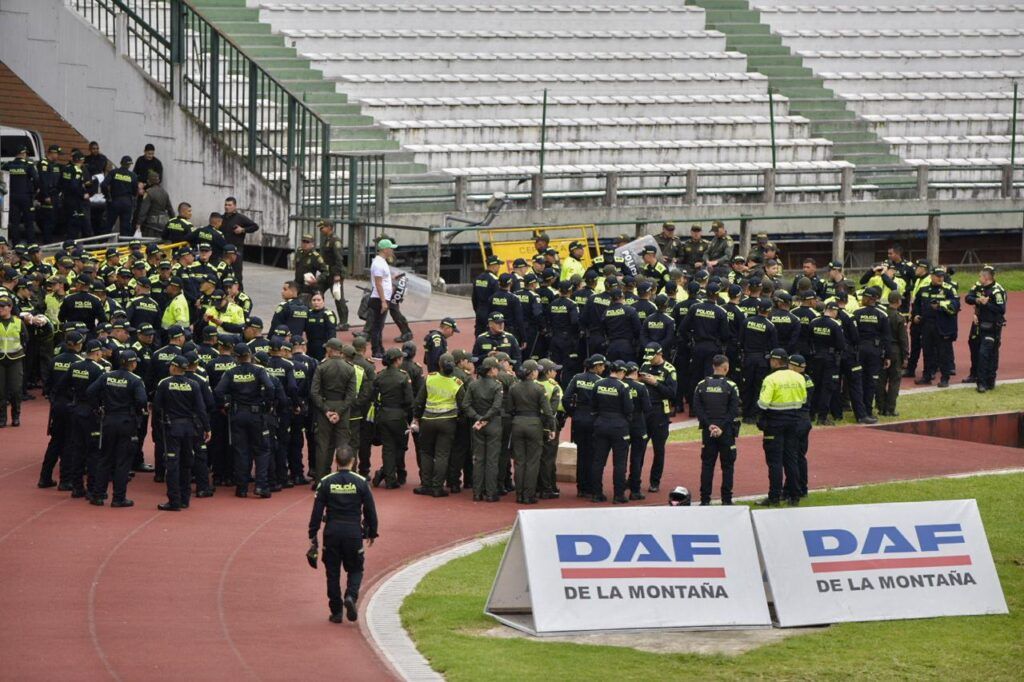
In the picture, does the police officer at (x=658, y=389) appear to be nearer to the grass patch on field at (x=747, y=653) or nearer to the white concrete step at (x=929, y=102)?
the grass patch on field at (x=747, y=653)

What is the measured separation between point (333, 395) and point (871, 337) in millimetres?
8302

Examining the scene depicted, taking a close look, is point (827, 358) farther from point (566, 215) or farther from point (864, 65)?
point (864, 65)

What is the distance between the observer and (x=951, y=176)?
42.2 metres

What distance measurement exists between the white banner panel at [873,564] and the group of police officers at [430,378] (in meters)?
3.94

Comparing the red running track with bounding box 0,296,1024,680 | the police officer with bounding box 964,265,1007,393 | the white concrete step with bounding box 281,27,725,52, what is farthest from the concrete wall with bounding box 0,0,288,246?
the police officer with bounding box 964,265,1007,393

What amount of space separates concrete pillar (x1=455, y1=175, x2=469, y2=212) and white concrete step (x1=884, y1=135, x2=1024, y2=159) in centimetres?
1246

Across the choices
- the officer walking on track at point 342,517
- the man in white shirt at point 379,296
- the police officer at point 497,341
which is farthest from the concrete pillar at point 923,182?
the officer walking on track at point 342,517

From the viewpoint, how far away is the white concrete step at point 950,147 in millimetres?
43156

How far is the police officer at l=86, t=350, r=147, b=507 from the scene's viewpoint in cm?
1983

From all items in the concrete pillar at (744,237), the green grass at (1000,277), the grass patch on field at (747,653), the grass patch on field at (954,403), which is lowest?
the grass patch on field at (747,653)

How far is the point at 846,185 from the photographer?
1567 inches

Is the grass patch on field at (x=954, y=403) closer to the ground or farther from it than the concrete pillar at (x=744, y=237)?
closer to the ground

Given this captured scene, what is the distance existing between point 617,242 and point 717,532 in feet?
55.1

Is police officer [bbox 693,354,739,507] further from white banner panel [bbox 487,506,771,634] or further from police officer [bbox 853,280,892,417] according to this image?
police officer [bbox 853,280,892,417]
